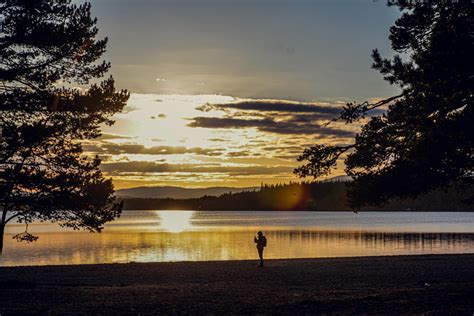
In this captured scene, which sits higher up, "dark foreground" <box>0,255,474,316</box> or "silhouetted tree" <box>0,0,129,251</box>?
"silhouetted tree" <box>0,0,129,251</box>

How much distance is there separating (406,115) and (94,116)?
1119 centimetres

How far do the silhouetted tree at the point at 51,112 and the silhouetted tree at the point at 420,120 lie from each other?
8017 millimetres

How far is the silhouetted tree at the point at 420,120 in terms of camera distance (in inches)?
692

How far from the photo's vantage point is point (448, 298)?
17.1 m

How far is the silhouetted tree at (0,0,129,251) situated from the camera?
2105 centimetres

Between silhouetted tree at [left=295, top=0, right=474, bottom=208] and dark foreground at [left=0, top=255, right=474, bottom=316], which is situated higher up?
silhouetted tree at [left=295, top=0, right=474, bottom=208]

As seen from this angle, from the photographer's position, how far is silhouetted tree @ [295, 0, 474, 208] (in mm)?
17578

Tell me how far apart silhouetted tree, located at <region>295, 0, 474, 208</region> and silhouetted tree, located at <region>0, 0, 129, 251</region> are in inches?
316

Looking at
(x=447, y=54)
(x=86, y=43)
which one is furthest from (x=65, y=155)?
(x=447, y=54)

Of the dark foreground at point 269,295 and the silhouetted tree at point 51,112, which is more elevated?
the silhouetted tree at point 51,112

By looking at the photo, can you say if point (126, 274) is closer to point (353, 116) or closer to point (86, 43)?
point (86, 43)

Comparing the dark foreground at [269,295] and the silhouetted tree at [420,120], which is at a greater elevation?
the silhouetted tree at [420,120]

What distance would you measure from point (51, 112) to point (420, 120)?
12.7 meters

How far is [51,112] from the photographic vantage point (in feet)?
73.3
